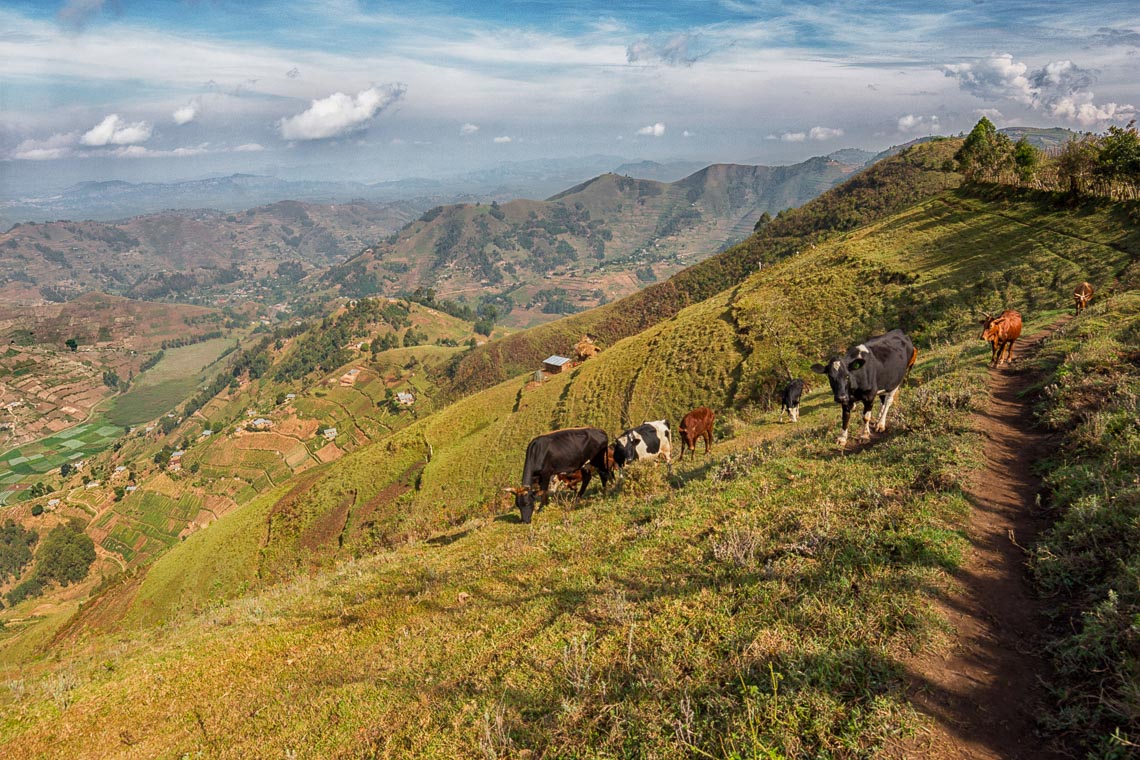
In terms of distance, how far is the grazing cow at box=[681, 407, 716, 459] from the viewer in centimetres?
1773

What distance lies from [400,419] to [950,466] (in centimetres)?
15044

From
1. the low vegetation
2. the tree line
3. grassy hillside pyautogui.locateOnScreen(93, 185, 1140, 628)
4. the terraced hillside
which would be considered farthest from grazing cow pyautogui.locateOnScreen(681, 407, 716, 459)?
the tree line

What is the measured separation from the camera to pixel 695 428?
17922 mm

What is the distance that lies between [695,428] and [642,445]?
2452 mm

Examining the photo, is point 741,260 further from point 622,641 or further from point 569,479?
point 622,641

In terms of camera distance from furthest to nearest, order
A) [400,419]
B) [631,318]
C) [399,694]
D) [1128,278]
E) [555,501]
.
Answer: [400,419] < [631,318] < [1128,278] < [555,501] < [399,694]

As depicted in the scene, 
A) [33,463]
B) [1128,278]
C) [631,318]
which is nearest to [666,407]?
[1128,278]

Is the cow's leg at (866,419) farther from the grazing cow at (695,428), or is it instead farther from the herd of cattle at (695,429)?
the grazing cow at (695,428)

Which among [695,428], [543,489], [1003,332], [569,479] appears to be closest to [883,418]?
[695,428]

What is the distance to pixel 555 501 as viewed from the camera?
15.9 metres

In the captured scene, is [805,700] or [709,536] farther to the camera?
[709,536]

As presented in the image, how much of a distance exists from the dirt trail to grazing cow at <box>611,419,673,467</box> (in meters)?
9.76

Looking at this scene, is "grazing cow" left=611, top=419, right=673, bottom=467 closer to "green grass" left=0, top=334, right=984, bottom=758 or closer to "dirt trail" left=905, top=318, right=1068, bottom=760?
"green grass" left=0, top=334, right=984, bottom=758

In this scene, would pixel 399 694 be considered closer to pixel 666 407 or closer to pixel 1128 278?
pixel 666 407
